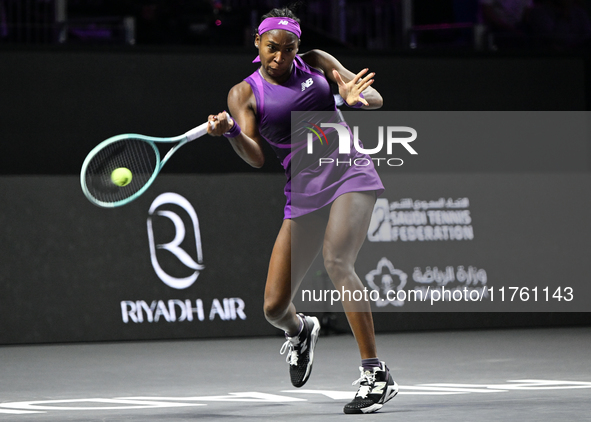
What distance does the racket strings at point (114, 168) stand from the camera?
13.9 ft

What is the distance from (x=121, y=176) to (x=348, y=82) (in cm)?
109

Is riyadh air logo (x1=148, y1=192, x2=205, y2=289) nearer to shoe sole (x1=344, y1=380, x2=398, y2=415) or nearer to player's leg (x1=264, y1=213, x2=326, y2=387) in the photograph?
player's leg (x1=264, y1=213, x2=326, y2=387)

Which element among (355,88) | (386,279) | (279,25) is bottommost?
(386,279)

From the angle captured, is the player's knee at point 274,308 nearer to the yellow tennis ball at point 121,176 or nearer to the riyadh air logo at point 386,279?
the yellow tennis ball at point 121,176

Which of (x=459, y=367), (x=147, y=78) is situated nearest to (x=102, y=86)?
(x=147, y=78)

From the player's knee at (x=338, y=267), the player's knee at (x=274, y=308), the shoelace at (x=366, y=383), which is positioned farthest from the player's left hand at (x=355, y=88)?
the shoelace at (x=366, y=383)

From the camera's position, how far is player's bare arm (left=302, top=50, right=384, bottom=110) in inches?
163

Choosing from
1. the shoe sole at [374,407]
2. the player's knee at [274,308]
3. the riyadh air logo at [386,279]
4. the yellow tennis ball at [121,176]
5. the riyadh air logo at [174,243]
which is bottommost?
the riyadh air logo at [386,279]

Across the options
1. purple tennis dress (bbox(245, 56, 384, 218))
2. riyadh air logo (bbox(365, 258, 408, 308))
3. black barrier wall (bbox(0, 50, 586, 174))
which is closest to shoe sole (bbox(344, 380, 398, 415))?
purple tennis dress (bbox(245, 56, 384, 218))

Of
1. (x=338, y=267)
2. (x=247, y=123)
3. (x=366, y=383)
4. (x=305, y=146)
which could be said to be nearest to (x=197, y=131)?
(x=247, y=123)

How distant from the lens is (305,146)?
172 inches

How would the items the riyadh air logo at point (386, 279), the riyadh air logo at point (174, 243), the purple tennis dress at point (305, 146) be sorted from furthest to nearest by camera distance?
the riyadh air logo at point (386, 279), the riyadh air logo at point (174, 243), the purple tennis dress at point (305, 146)

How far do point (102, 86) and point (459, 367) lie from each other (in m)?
4.21

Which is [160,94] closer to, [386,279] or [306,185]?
[386,279]
